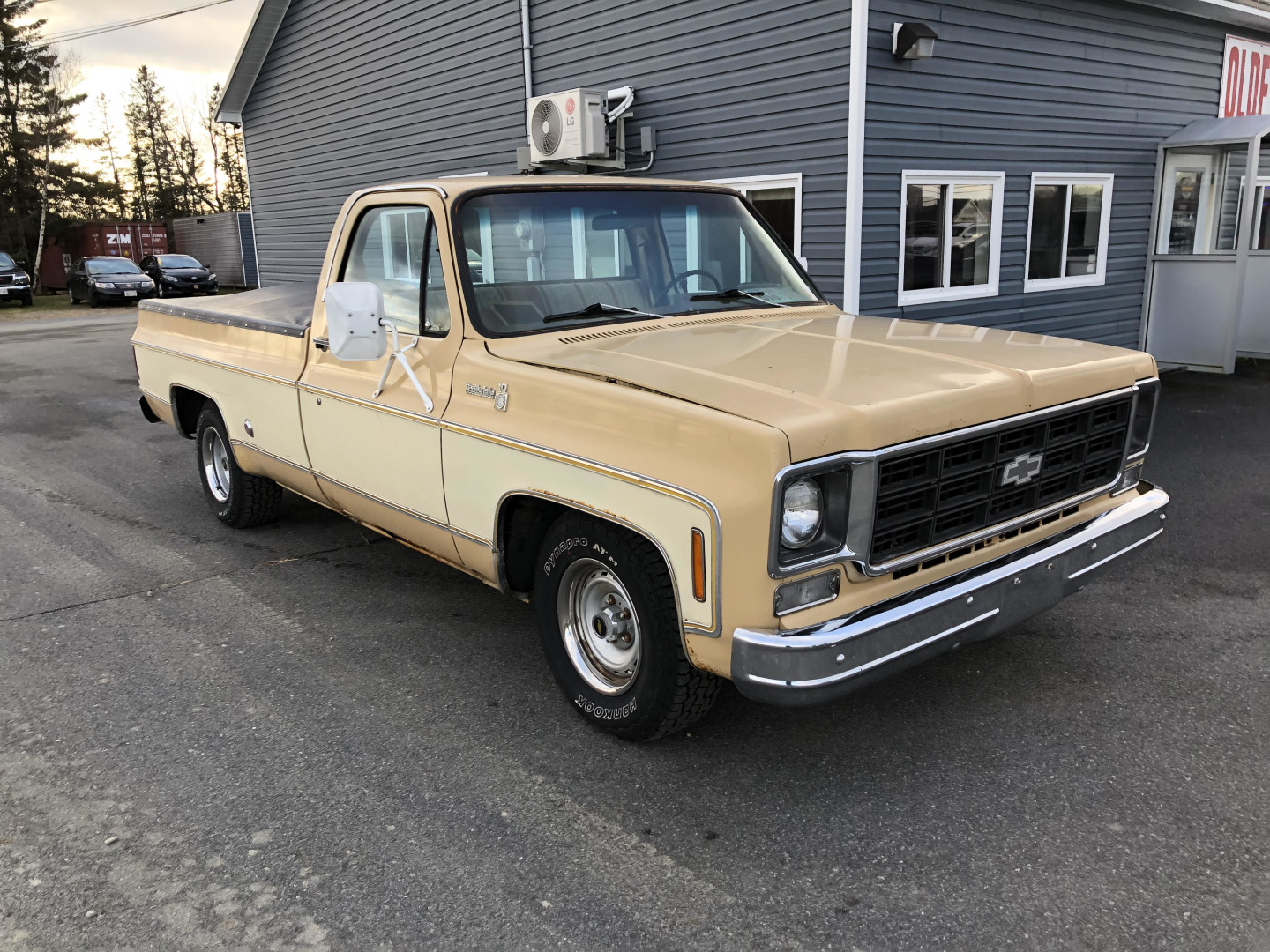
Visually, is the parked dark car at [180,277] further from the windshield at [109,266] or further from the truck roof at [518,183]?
the truck roof at [518,183]

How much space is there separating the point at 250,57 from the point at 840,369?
16612 mm

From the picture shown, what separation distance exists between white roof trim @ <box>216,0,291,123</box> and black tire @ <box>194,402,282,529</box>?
39.7 ft

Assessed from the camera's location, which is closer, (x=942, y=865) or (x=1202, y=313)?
(x=942, y=865)

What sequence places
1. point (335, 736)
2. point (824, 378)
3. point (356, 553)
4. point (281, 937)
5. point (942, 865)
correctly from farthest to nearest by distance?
point (356, 553), point (335, 736), point (824, 378), point (942, 865), point (281, 937)

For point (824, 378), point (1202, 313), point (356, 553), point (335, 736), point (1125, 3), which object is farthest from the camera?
point (1202, 313)

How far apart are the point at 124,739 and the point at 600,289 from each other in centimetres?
248

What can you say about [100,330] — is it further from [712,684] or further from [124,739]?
[712,684]

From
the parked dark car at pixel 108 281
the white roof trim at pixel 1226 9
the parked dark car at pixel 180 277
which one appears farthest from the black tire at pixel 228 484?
the parked dark car at pixel 180 277

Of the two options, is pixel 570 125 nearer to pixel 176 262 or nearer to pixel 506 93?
pixel 506 93

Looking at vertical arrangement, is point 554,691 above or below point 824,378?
below

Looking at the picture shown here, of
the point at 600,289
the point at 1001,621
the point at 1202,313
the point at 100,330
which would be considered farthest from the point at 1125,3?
the point at 100,330

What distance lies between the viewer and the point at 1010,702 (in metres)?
3.67

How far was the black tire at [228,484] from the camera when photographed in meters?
5.79

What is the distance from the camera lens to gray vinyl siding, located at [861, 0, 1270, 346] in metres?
8.49
